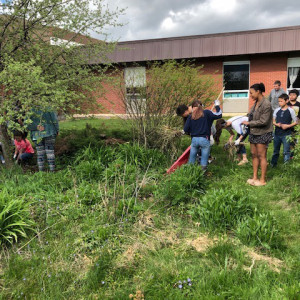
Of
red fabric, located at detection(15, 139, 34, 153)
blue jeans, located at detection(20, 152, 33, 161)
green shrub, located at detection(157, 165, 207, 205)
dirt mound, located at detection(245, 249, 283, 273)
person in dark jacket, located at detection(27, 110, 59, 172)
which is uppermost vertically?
person in dark jacket, located at detection(27, 110, 59, 172)

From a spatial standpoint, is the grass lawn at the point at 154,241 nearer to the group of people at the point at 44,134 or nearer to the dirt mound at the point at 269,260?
the dirt mound at the point at 269,260

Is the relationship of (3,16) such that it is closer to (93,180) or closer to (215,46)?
(93,180)

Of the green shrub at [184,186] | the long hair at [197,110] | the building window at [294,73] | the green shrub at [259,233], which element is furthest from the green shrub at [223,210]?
the building window at [294,73]

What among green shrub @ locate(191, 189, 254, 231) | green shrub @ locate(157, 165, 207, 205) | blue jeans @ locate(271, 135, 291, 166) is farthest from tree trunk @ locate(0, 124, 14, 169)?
blue jeans @ locate(271, 135, 291, 166)

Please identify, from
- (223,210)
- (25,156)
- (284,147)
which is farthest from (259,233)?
(25,156)

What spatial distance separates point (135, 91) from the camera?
625 centimetres

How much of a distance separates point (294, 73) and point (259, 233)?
14.1 metres

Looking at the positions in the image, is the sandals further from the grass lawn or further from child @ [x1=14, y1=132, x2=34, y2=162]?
child @ [x1=14, y1=132, x2=34, y2=162]

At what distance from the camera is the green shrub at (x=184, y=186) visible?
3.87 metres

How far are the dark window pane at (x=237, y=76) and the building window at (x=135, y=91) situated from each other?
10.3 metres

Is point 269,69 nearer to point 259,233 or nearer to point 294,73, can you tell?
point 294,73

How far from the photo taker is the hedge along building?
13.3 metres

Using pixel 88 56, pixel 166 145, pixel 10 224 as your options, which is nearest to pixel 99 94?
pixel 88 56

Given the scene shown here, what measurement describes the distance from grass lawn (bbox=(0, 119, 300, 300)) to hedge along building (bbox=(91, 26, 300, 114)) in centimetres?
953
